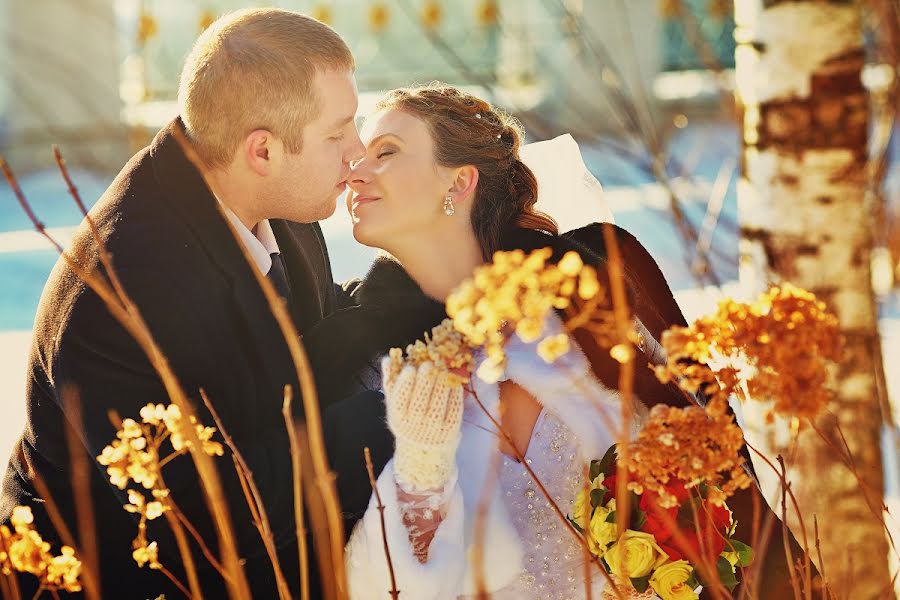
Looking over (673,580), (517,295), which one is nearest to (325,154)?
(673,580)

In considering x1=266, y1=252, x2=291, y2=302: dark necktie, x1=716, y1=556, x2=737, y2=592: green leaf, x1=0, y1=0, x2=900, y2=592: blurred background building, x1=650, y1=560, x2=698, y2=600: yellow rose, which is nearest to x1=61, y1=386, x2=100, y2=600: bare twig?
x1=266, y1=252, x2=291, y2=302: dark necktie

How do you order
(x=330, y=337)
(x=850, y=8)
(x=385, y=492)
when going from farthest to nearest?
1. (x=330, y=337)
2. (x=850, y=8)
3. (x=385, y=492)

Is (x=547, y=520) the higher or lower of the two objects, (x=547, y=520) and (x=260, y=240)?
the lower

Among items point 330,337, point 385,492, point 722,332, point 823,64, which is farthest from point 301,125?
point 722,332

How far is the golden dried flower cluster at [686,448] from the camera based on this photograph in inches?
49.2

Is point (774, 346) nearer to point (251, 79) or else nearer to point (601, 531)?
point (601, 531)

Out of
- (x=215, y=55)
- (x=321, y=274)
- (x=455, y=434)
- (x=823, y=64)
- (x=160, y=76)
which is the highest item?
(x=160, y=76)

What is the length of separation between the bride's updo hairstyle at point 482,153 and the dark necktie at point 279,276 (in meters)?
0.41

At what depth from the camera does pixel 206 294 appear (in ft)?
7.14

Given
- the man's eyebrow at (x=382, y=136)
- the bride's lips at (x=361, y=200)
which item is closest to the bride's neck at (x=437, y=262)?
the bride's lips at (x=361, y=200)

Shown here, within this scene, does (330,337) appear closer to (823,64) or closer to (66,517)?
(66,517)

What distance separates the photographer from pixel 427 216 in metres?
2.45

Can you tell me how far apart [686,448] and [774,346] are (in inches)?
6.1

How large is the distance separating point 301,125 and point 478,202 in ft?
1.43
